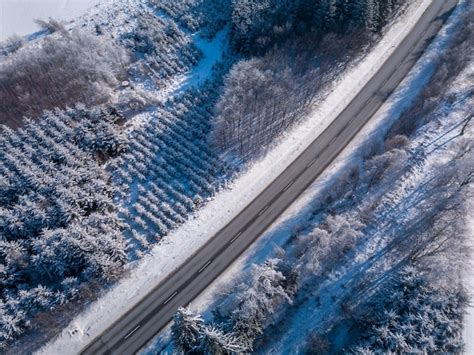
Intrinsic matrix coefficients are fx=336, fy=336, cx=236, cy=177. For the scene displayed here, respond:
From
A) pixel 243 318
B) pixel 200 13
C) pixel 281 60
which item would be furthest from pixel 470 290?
pixel 200 13

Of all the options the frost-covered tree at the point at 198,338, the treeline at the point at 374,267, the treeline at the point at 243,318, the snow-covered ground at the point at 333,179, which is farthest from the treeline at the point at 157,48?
the frost-covered tree at the point at 198,338

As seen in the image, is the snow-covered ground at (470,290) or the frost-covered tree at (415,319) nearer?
the frost-covered tree at (415,319)

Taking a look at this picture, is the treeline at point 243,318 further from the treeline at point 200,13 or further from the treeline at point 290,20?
the treeline at point 200,13

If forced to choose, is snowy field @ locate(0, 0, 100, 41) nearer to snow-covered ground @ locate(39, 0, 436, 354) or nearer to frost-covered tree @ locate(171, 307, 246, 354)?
snow-covered ground @ locate(39, 0, 436, 354)

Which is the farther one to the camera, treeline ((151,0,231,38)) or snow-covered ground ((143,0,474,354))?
treeline ((151,0,231,38))

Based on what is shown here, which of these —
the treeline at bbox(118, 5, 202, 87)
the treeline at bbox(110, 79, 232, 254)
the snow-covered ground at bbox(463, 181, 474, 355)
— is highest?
the treeline at bbox(118, 5, 202, 87)

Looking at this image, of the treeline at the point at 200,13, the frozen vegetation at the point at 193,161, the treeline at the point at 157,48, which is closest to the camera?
the frozen vegetation at the point at 193,161

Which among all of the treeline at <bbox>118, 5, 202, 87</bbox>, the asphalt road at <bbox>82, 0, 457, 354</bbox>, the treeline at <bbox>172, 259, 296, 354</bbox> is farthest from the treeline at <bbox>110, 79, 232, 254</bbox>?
the treeline at <bbox>172, 259, 296, 354</bbox>
